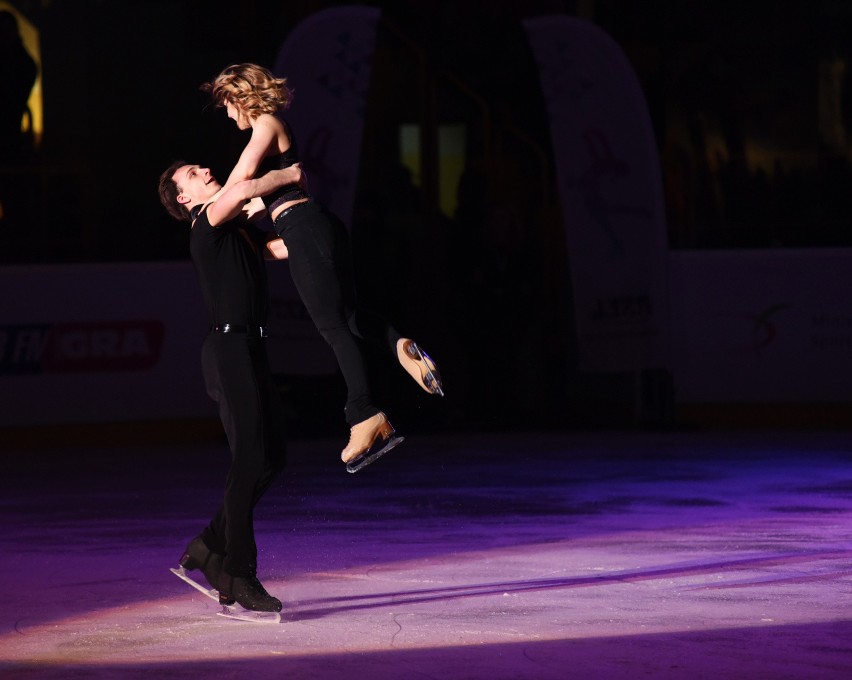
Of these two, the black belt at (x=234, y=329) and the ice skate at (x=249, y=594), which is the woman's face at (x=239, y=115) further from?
the ice skate at (x=249, y=594)

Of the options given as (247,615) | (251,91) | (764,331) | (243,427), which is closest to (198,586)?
(247,615)

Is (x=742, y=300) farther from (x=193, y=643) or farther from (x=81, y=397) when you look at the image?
(x=193, y=643)

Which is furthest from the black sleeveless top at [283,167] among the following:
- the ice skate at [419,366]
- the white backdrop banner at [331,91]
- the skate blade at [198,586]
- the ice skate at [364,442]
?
the white backdrop banner at [331,91]

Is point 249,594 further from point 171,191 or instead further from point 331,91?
point 331,91

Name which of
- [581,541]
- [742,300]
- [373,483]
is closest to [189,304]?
[373,483]

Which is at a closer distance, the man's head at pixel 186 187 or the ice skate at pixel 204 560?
the man's head at pixel 186 187

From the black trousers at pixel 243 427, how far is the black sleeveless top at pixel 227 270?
10 centimetres

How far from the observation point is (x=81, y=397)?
13.9 metres

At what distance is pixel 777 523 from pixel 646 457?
9.92ft

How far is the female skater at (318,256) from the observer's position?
251 inches

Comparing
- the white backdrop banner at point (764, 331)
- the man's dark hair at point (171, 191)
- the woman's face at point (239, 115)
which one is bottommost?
the white backdrop banner at point (764, 331)

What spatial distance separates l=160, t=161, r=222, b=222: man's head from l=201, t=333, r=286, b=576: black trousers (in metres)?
0.56

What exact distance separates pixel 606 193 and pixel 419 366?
773 cm

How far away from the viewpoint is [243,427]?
6.67 meters
